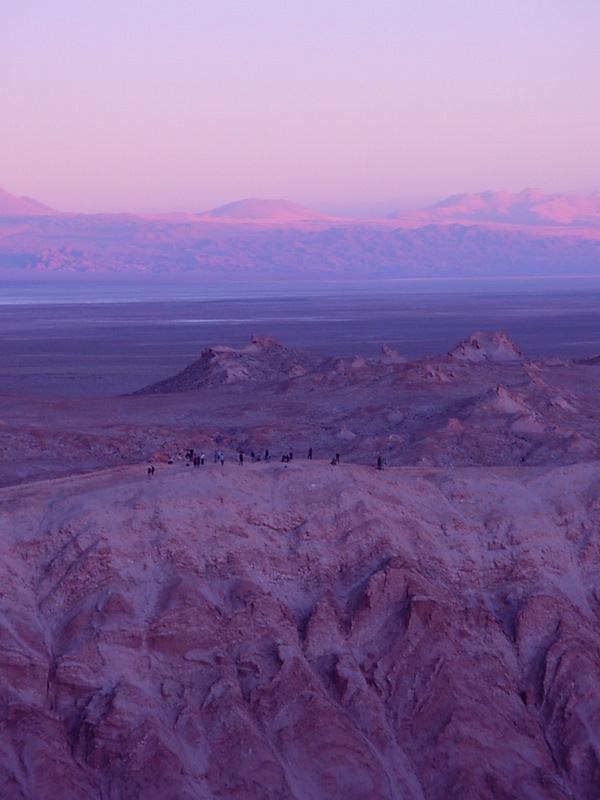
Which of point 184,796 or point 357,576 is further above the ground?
point 357,576

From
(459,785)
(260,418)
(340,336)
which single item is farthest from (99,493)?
(340,336)

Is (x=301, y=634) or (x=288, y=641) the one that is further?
(x=301, y=634)

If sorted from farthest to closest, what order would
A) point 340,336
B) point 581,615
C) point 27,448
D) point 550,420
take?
point 340,336 < point 550,420 < point 27,448 < point 581,615

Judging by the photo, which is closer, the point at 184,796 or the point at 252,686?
the point at 184,796

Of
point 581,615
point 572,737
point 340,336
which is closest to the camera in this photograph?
point 572,737

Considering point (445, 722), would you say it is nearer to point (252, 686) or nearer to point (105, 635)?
point (252, 686)

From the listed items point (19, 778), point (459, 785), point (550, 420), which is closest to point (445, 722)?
point (459, 785)
